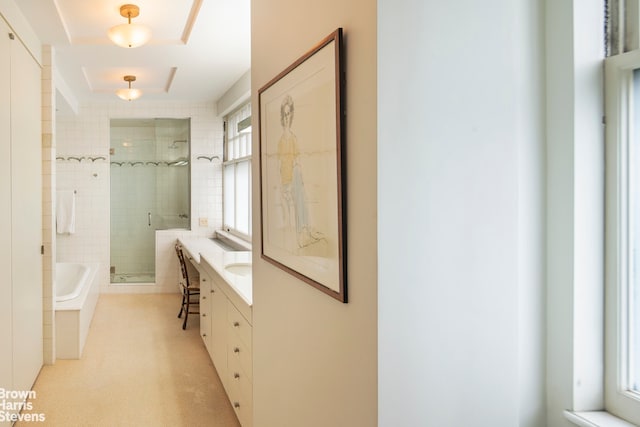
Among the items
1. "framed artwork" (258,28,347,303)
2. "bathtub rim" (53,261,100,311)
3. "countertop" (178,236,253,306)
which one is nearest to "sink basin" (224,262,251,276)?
"countertop" (178,236,253,306)

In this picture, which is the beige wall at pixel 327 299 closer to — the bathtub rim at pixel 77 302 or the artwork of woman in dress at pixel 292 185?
the artwork of woman in dress at pixel 292 185

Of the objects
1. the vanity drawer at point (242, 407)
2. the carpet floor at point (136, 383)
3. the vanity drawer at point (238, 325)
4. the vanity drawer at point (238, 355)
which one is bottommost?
the carpet floor at point (136, 383)

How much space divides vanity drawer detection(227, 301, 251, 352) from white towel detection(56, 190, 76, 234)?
4456 mm

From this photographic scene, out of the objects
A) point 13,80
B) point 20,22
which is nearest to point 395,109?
point 13,80

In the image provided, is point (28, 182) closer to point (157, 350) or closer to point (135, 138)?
point (157, 350)

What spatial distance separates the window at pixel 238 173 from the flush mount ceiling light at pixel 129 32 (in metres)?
1.99

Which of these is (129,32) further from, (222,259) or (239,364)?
(239,364)

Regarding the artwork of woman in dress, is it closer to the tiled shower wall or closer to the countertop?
the countertop

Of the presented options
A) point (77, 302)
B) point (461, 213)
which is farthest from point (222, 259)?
point (461, 213)

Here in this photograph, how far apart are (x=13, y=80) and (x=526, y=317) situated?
3.17 m

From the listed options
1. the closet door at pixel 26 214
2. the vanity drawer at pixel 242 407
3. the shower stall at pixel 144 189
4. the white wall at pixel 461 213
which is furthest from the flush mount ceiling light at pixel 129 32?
the shower stall at pixel 144 189

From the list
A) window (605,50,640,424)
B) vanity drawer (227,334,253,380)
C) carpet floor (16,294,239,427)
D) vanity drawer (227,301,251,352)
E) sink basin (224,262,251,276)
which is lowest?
carpet floor (16,294,239,427)

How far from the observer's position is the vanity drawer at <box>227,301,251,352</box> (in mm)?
2469

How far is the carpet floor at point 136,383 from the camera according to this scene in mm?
2984
